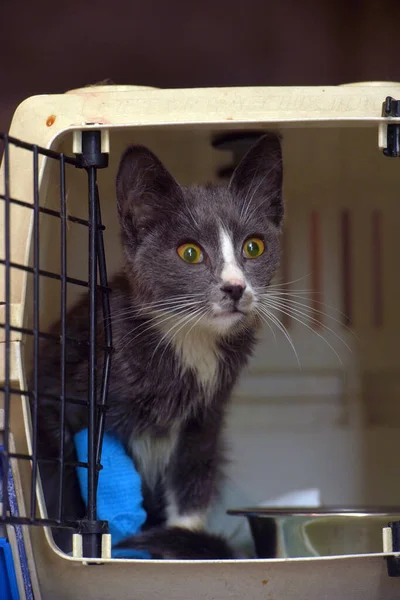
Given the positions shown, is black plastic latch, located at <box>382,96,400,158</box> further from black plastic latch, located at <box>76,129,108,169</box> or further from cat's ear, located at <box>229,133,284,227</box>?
black plastic latch, located at <box>76,129,108,169</box>

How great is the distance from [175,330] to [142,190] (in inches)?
12.9

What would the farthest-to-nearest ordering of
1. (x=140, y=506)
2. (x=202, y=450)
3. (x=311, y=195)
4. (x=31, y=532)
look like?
(x=311, y=195) < (x=202, y=450) < (x=140, y=506) < (x=31, y=532)

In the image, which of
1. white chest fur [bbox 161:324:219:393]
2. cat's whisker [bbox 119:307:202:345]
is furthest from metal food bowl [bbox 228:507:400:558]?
cat's whisker [bbox 119:307:202:345]

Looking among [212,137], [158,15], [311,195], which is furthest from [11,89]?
[311,195]

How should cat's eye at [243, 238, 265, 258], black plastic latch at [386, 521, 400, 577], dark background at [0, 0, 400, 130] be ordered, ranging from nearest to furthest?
black plastic latch at [386, 521, 400, 577]
cat's eye at [243, 238, 265, 258]
dark background at [0, 0, 400, 130]

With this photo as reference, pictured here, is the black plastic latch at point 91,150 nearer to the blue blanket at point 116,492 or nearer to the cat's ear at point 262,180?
the cat's ear at point 262,180

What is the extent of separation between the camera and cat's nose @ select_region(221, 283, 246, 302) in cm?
162

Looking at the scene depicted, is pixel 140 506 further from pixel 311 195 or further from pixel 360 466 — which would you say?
pixel 311 195

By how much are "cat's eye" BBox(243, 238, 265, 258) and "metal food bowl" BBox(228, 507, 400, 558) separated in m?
0.61

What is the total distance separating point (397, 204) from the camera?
7.50 ft

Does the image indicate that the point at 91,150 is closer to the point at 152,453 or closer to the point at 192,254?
the point at 192,254

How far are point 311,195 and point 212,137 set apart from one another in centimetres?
37

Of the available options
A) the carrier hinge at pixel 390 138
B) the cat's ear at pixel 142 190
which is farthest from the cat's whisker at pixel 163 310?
the carrier hinge at pixel 390 138

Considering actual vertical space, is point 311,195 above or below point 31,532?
above
